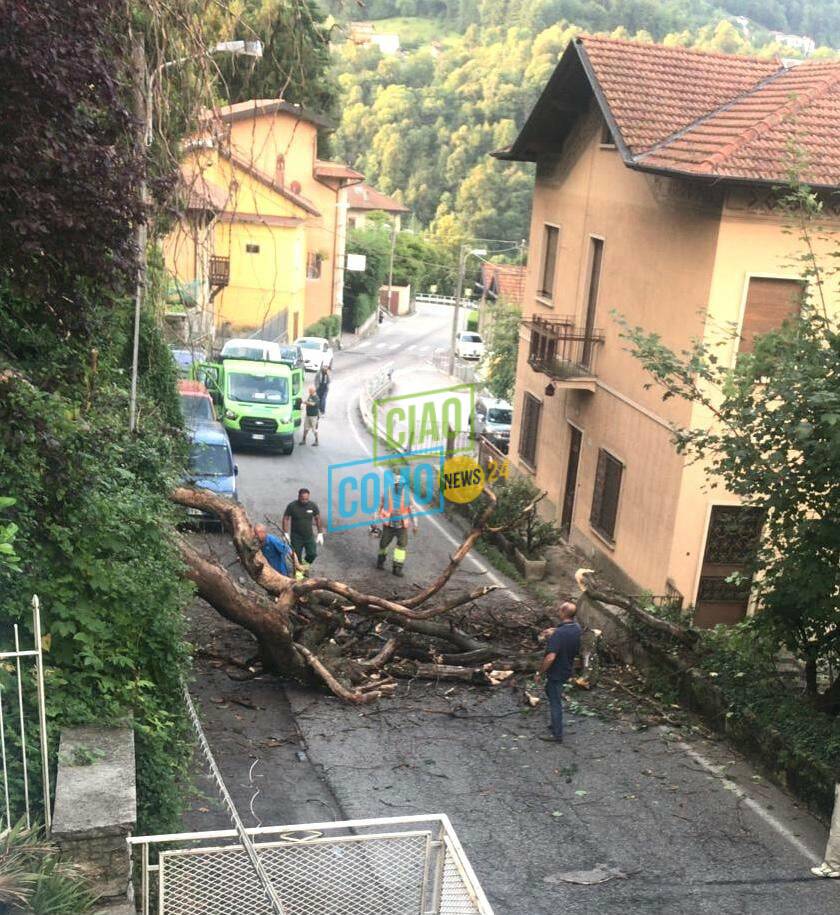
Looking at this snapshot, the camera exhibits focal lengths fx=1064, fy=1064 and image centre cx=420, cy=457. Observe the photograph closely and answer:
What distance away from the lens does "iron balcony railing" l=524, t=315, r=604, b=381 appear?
64.2 feet

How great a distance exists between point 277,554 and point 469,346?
51077 millimetres

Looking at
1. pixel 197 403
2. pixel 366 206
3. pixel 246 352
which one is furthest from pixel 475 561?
pixel 366 206

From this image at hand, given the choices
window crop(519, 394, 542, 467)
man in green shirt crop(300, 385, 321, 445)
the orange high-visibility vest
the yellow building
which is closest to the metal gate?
the orange high-visibility vest

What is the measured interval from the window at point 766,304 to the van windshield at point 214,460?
9113 mm

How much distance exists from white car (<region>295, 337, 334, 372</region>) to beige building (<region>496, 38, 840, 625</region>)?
20.1 metres

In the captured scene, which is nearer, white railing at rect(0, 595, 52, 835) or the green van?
white railing at rect(0, 595, 52, 835)

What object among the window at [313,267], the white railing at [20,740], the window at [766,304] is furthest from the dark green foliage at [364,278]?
the white railing at [20,740]

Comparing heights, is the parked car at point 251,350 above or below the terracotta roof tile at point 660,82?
below

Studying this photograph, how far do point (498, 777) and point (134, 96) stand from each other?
704cm

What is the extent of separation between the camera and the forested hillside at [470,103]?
105m

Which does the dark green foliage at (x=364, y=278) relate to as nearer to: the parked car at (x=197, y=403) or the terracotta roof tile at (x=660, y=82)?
the parked car at (x=197, y=403)

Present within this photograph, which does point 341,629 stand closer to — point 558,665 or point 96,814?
A: point 558,665

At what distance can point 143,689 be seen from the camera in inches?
275

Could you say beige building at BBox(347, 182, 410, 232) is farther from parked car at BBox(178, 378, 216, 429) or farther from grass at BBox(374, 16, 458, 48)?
grass at BBox(374, 16, 458, 48)
